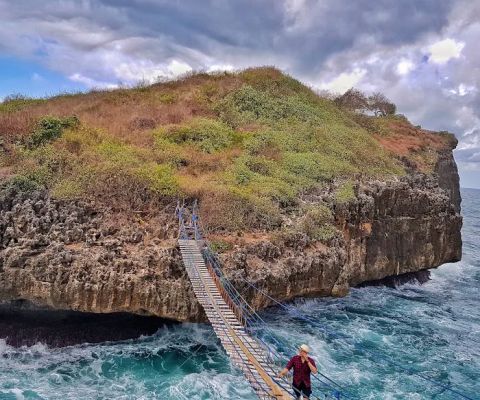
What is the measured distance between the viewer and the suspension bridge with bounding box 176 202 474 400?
11.8 m

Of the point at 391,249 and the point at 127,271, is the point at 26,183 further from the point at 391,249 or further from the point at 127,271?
the point at 391,249

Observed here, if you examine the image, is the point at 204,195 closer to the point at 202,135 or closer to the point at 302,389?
the point at 202,135

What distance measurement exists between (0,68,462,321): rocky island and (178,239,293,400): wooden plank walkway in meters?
0.80

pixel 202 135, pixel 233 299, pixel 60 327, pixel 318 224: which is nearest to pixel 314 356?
pixel 233 299

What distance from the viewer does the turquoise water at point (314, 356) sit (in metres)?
15.0

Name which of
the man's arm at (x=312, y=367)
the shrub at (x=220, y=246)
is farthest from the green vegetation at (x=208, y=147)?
the man's arm at (x=312, y=367)

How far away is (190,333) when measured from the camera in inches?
730

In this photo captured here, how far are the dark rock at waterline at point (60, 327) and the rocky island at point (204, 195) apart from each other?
790 mm

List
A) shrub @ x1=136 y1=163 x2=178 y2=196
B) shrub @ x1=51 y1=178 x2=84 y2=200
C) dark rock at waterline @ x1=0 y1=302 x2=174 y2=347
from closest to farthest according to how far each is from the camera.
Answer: dark rock at waterline @ x1=0 y1=302 x2=174 y2=347
shrub @ x1=51 y1=178 x2=84 y2=200
shrub @ x1=136 y1=163 x2=178 y2=196

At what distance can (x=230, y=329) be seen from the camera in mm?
14266

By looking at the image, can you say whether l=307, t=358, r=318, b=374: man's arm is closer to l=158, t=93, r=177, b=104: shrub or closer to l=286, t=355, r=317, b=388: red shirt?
l=286, t=355, r=317, b=388: red shirt

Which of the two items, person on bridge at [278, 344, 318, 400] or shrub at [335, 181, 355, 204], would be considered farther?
shrub at [335, 181, 355, 204]

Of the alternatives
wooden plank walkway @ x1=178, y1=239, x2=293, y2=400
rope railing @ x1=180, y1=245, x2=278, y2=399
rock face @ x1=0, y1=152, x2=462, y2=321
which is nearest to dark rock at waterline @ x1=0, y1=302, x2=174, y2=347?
rock face @ x1=0, y1=152, x2=462, y2=321

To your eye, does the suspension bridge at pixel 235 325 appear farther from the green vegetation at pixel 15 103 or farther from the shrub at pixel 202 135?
the green vegetation at pixel 15 103
